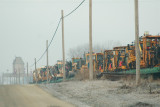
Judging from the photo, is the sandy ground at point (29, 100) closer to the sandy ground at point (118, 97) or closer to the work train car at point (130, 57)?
the sandy ground at point (118, 97)

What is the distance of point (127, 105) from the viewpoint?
9.88m

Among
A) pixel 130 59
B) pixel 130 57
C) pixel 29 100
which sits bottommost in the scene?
pixel 29 100

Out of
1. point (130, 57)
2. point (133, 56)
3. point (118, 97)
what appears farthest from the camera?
point (130, 57)

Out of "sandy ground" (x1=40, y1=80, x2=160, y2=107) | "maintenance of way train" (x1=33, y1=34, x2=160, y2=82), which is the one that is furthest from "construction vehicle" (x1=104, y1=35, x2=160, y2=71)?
"sandy ground" (x1=40, y1=80, x2=160, y2=107)

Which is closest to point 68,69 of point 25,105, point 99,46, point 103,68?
point 103,68

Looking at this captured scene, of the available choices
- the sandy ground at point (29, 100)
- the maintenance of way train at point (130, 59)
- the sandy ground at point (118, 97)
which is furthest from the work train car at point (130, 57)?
the sandy ground at point (29, 100)

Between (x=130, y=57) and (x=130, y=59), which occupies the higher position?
(x=130, y=57)

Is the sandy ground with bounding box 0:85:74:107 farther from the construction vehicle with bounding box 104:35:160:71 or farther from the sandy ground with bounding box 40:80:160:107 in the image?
the construction vehicle with bounding box 104:35:160:71

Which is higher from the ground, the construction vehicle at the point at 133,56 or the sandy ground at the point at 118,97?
the construction vehicle at the point at 133,56

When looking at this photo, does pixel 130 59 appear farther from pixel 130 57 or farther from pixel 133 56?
pixel 133 56

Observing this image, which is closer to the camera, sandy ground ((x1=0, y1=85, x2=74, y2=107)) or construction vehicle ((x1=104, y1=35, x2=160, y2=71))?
sandy ground ((x1=0, y1=85, x2=74, y2=107))

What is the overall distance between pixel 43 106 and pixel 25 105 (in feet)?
2.44

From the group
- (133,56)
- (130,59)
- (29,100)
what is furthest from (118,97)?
(130,59)

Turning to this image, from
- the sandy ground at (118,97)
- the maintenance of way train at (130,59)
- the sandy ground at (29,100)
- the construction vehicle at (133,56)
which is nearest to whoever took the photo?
the sandy ground at (118,97)
